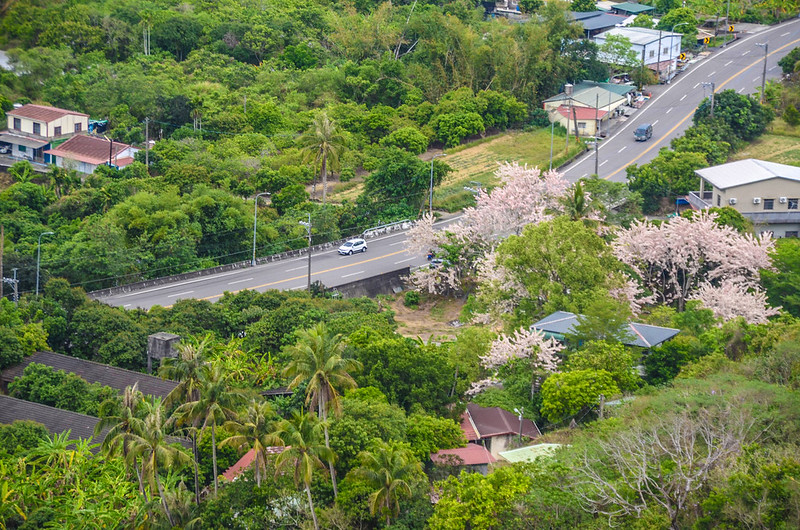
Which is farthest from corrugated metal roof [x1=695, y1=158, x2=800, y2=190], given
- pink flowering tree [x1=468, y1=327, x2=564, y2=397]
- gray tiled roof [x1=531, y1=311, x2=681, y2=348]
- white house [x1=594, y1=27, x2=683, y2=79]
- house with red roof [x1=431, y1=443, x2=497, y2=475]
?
house with red roof [x1=431, y1=443, x2=497, y2=475]

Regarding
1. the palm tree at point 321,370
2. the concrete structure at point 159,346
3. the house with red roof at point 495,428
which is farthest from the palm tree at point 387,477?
the concrete structure at point 159,346

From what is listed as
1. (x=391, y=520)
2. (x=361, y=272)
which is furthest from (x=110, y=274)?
(x=391, y=520)

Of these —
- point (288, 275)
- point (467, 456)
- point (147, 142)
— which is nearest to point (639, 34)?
point (147, 142)

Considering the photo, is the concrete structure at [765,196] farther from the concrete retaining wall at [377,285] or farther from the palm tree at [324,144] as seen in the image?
the palm tree at [324,144]

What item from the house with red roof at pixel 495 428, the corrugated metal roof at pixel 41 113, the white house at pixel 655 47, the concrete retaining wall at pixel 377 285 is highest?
the white house at pixel 655 47

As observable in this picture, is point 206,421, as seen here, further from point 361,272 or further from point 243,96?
point 243,96

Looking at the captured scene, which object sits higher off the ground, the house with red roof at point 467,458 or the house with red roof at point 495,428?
the house with red roof at point 467,458
